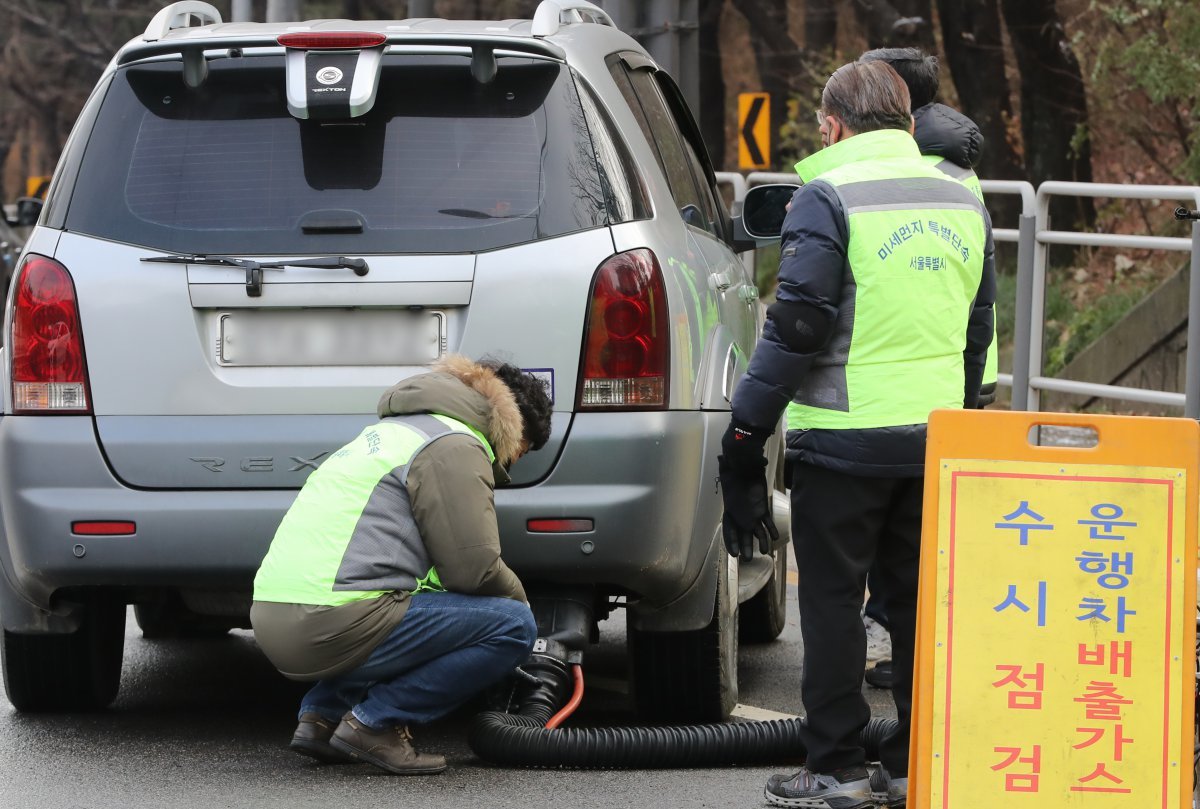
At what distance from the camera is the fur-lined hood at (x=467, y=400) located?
4629mm

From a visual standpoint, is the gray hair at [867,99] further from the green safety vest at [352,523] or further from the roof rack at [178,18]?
the roof rack at [178,18]

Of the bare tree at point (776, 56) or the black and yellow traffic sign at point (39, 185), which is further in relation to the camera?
the bare tree at point (776, 56)

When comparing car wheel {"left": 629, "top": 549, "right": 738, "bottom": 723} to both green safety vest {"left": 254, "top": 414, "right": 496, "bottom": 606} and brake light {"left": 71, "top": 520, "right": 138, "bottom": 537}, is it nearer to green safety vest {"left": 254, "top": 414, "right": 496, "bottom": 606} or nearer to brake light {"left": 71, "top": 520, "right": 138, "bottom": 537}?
green safety vest {"left": 254, "top": 414, "right": 496, "bottom": 606}

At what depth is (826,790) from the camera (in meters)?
4.48

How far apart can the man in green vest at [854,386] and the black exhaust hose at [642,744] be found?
0.36 metres

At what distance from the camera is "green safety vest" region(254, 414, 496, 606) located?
15.3 ft

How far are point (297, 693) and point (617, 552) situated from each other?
62.8 inches

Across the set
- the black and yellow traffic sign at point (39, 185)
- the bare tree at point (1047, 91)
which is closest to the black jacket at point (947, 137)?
the black and yellow traffic sign at point (39, 185)

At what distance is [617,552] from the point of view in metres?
4.84

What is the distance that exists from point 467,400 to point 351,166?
0.75 m

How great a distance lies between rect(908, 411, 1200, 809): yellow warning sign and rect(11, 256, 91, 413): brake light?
2.23m

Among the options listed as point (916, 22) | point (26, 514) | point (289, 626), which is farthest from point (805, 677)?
point (916, 22)

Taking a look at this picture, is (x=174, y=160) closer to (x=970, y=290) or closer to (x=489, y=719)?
(x=489, y=719)

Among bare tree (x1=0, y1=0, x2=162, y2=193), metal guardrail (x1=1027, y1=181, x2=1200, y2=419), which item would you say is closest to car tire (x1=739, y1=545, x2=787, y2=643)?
metal guardrail (x1=1027, y1=181, x2=1200, y2=419)
